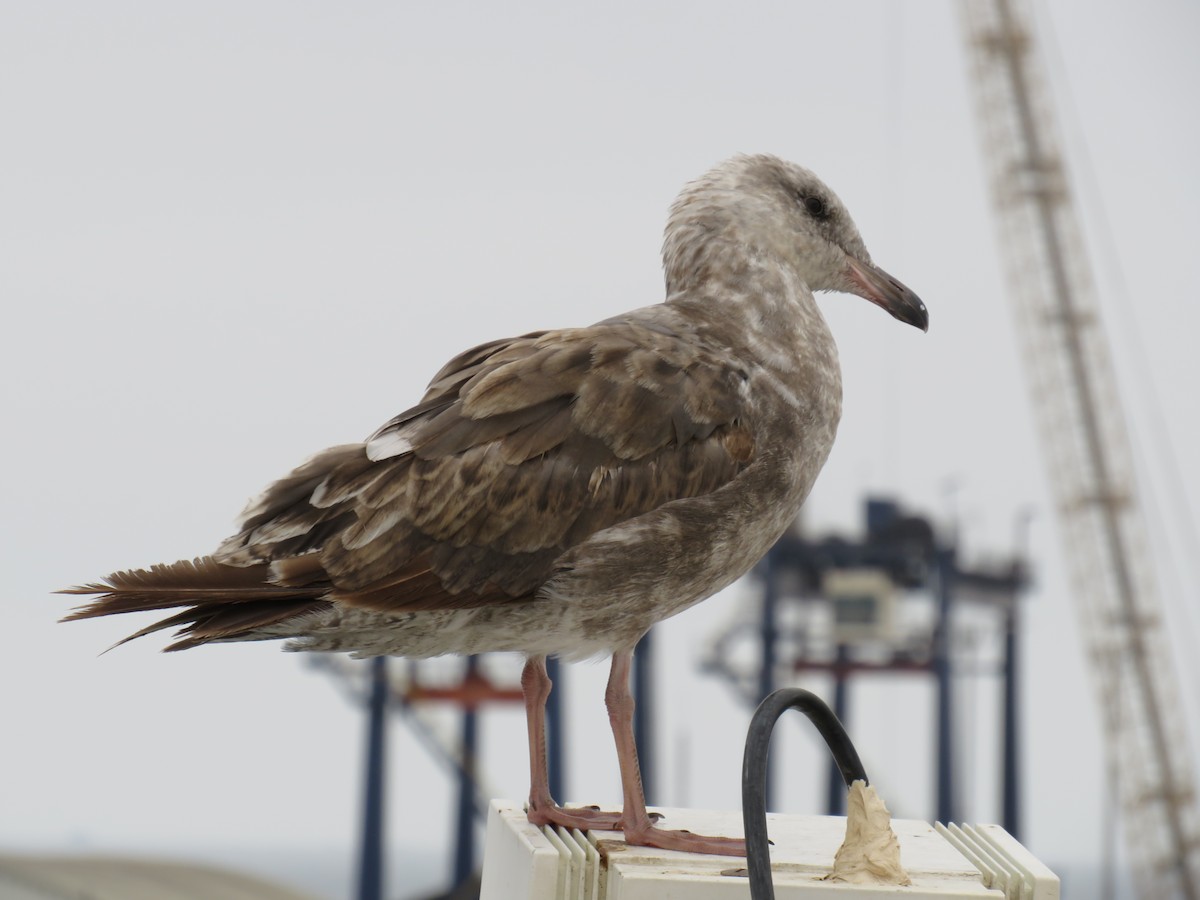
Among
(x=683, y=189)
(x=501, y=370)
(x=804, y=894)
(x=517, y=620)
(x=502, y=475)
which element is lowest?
(x=804, y=894)

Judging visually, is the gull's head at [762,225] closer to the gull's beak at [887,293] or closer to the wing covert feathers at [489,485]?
the gull's beak at [887,293]

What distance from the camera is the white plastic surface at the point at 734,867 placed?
501 centimetres

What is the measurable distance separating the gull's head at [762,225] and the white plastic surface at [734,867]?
2.06 meters

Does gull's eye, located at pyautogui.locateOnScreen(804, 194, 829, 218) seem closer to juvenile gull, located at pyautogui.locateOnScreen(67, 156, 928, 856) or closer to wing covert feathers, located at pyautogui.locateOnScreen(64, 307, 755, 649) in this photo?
juvenile gull, located at pyautogui.locateOnScreen(67, 156, 928, 856)

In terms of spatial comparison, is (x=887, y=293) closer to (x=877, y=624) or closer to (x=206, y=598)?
(x=206, y=598)

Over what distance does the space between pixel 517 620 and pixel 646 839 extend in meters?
0.84

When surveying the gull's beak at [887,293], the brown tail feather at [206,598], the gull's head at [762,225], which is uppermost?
the gull's head at [762,225]

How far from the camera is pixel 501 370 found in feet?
18.9

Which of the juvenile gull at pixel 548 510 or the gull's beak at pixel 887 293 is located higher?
the gull's beak at pixel 887 293

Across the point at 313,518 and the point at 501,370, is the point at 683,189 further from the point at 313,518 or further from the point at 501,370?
the point at 313,518

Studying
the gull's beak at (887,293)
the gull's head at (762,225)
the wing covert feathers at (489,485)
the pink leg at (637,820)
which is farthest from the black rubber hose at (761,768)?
the gull's beak at (887,293)

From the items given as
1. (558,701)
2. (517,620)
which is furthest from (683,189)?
(558,701)

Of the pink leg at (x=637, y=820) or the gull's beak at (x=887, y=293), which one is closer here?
the pink leg at (x=637, y=820)

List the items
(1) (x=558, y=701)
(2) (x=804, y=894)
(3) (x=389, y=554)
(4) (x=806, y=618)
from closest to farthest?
(2) (x=804, y=894), (3) (x=389, y=554), (1) (x=558, y=701), (4) (x=806, y=618)
